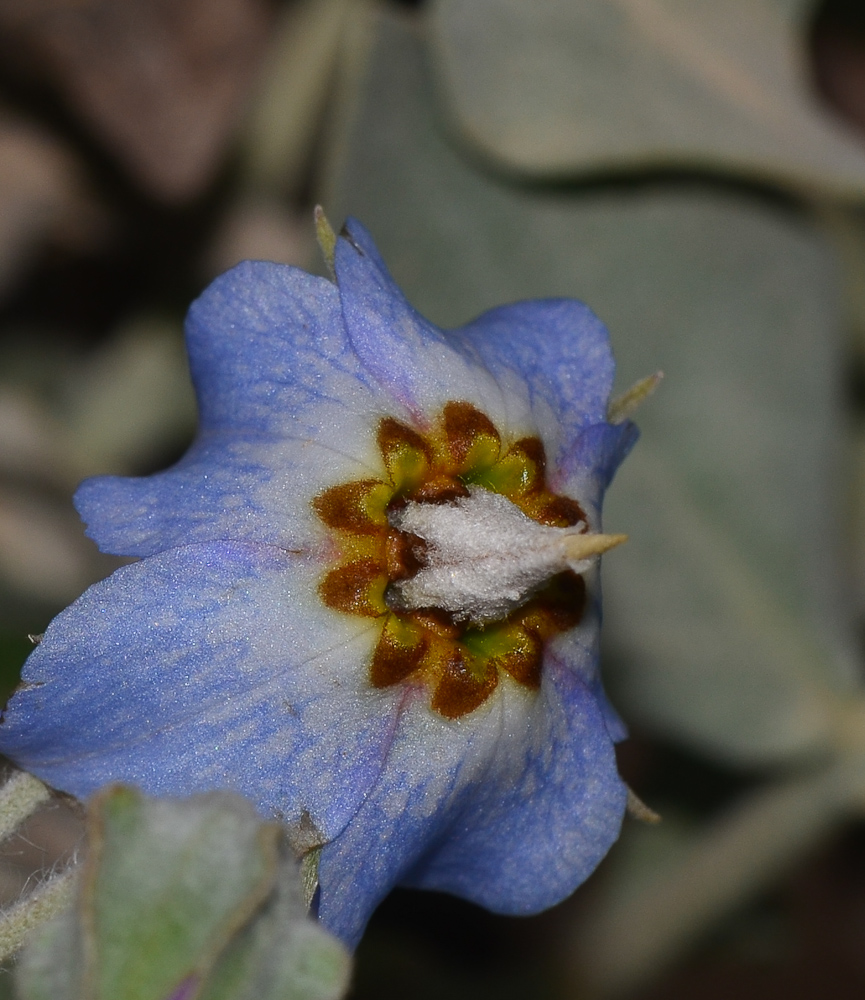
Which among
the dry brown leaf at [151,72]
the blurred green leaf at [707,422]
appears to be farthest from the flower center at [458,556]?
the dry brown leaf at [151,72]

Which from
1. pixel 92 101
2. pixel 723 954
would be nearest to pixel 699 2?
pixel 92 101

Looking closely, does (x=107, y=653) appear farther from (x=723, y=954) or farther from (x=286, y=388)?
(x=723, y=954)

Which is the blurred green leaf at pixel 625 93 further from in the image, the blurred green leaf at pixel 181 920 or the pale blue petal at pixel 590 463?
the blurred green leaf at pixel 181 920

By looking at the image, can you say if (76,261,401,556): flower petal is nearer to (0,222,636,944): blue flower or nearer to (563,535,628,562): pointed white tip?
(0,222,636,944): blue flower

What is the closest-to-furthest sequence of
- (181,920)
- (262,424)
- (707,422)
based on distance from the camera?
(181,920) → (262,424) → (707,422)

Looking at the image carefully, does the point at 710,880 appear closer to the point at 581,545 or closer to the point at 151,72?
the point at 581,545

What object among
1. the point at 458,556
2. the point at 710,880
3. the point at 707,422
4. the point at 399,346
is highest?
the point at 399,346

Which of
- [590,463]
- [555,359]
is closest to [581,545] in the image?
[590,463]

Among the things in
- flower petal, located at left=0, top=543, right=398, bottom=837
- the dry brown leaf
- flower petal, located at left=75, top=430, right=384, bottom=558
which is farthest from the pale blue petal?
the dry brown leaf
